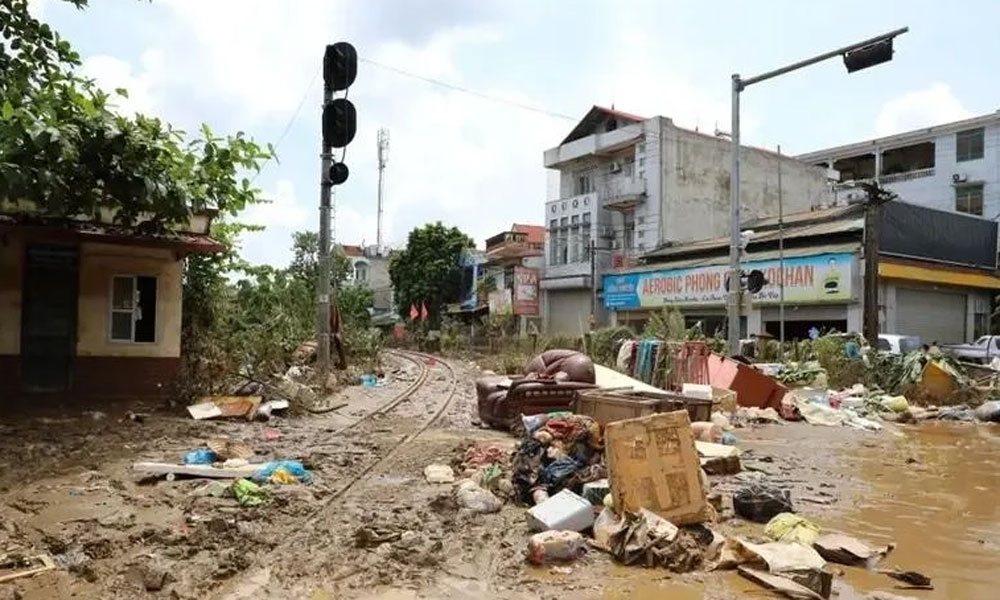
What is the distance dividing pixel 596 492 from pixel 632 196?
35.7 m

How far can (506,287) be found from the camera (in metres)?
47.4

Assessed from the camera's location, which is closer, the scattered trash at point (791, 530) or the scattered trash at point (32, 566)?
the scattered trash at point (32, 566)

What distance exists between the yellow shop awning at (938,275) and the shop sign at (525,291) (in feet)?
68.4

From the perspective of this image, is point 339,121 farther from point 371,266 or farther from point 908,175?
point 371,266

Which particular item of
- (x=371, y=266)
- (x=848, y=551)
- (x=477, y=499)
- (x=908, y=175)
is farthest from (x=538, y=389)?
(x=371, y=266)

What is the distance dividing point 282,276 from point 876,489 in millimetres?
16648

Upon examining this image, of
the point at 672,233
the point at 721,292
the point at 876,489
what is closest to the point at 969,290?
the point at 721,292

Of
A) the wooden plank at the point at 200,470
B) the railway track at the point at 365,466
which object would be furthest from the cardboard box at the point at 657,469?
the wooden plank at the point at 200,470

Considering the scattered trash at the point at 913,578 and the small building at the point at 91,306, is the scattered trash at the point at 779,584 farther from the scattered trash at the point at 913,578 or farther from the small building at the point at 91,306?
the small building at the point at 91,306

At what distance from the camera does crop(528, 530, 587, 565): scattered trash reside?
17.6 ft

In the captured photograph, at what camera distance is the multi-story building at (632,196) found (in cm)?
4069

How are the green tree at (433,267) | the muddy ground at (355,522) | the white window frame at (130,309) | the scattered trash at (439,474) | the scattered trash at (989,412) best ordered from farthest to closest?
the green tree at (433,267)
the scattered trash at (989,412)
the white window frame at (130,309)
the scattered trash at (439,474)
the muddy ground at (355,522)

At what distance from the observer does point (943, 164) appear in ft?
132

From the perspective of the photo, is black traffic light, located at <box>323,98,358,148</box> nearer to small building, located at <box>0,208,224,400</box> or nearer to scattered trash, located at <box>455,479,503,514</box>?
small building, located at <box>0,208,224,400</box>
